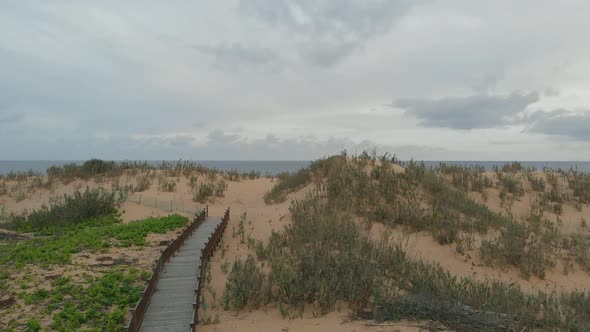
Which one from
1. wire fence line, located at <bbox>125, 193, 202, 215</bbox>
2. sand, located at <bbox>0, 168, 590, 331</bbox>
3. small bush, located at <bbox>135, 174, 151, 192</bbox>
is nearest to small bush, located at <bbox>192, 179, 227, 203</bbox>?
sand, located at <bbox>0, 168, 590, 331</bbox>

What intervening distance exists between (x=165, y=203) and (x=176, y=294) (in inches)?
448

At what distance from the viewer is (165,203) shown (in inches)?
766

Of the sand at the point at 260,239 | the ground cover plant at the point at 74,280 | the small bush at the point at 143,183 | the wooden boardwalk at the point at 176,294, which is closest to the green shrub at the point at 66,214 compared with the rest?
the sand at the point at 260,239

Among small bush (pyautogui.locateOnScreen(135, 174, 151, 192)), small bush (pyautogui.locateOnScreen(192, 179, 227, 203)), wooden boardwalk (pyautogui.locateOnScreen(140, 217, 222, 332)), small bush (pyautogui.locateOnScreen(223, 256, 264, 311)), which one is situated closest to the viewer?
wooden boardwalk (pyautogui.locateOnScreen(140, 217, 222, 332))

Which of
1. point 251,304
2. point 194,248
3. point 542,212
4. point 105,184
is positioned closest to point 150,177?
point 105,184

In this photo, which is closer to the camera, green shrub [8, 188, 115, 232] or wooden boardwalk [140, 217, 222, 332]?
wooden boardwalk [140, 217, 222, 332]

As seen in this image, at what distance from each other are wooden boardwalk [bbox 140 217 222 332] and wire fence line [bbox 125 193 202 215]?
664 centimetres

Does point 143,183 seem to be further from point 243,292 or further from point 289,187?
point 243,292

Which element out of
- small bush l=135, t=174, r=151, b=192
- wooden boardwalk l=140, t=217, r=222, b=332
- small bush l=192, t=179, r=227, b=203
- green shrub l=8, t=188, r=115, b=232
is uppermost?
small bush l=135, t=174, r=151, b=192

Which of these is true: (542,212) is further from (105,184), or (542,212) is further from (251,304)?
(105,184)

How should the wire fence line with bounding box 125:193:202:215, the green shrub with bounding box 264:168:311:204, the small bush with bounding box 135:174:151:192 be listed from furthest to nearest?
1. the small bush with bounding box 135:174:151:192
2. the green shrub with bounding box 264:168:311:204
3. the wire fence line with bounding box 125:193:202:215

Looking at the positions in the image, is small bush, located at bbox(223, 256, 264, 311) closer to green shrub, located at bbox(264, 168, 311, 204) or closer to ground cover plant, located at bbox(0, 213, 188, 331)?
ground cover plant, located at bbox(0, 213, 188, 331)

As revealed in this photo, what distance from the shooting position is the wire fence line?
60.8 feet

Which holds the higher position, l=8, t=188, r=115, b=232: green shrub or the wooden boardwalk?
l=8, t=188, r=115, b=232: green shrub
